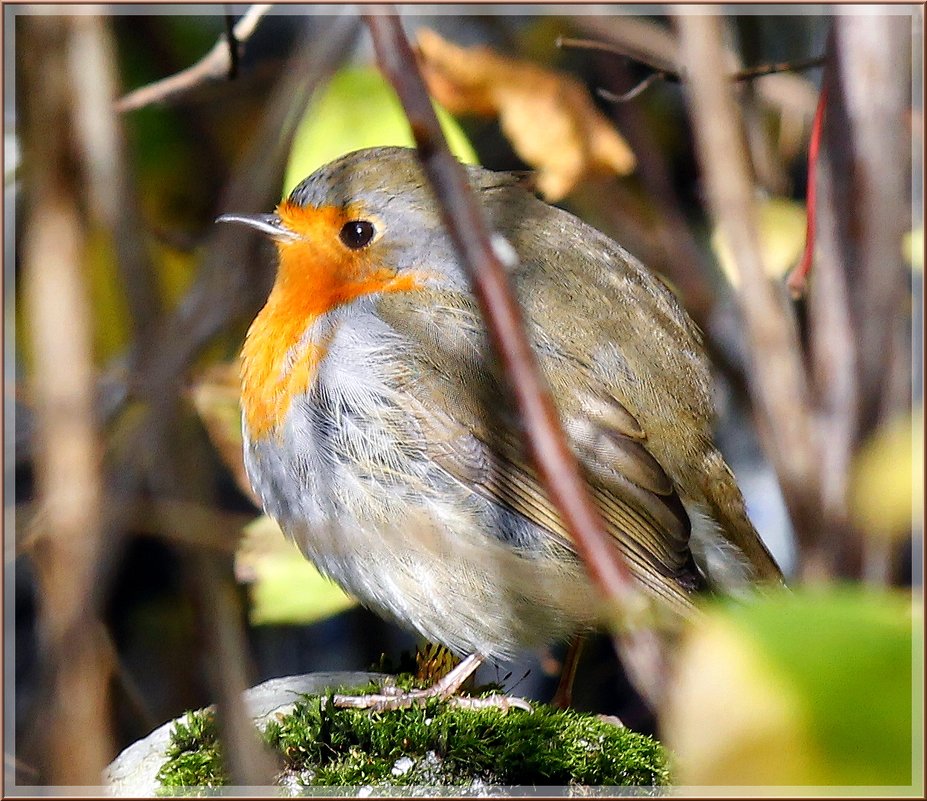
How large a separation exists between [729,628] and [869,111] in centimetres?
124

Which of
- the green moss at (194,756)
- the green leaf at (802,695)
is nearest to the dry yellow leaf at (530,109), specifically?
the green moss at (194,756)

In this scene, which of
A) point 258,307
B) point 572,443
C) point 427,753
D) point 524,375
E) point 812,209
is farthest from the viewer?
point 258,307

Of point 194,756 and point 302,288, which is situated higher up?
point 302,288

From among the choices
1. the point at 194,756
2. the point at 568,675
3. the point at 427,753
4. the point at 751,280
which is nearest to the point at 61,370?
the point at 194,756

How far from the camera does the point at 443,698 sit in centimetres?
Answer: 210

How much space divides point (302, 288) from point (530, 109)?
967 millimetres

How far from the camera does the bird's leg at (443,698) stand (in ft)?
6.58

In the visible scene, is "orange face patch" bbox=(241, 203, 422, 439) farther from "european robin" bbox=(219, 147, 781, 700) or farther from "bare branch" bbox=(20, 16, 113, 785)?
"bare branch" bbox=(20, 16, 113, 785)

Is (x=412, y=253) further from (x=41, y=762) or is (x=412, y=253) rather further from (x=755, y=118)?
(x=755, y=118)

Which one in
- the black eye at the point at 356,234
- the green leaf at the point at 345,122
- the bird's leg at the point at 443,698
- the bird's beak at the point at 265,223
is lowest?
the bird's leg at the point at 443,698

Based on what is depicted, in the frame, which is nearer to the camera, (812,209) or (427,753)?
(427,753)

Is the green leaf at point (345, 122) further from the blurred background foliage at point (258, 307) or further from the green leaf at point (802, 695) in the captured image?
the green leaf at point (802, 695)

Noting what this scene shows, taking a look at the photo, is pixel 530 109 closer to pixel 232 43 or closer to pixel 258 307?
pixel 232 43

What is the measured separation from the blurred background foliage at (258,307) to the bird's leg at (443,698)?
0.29m
